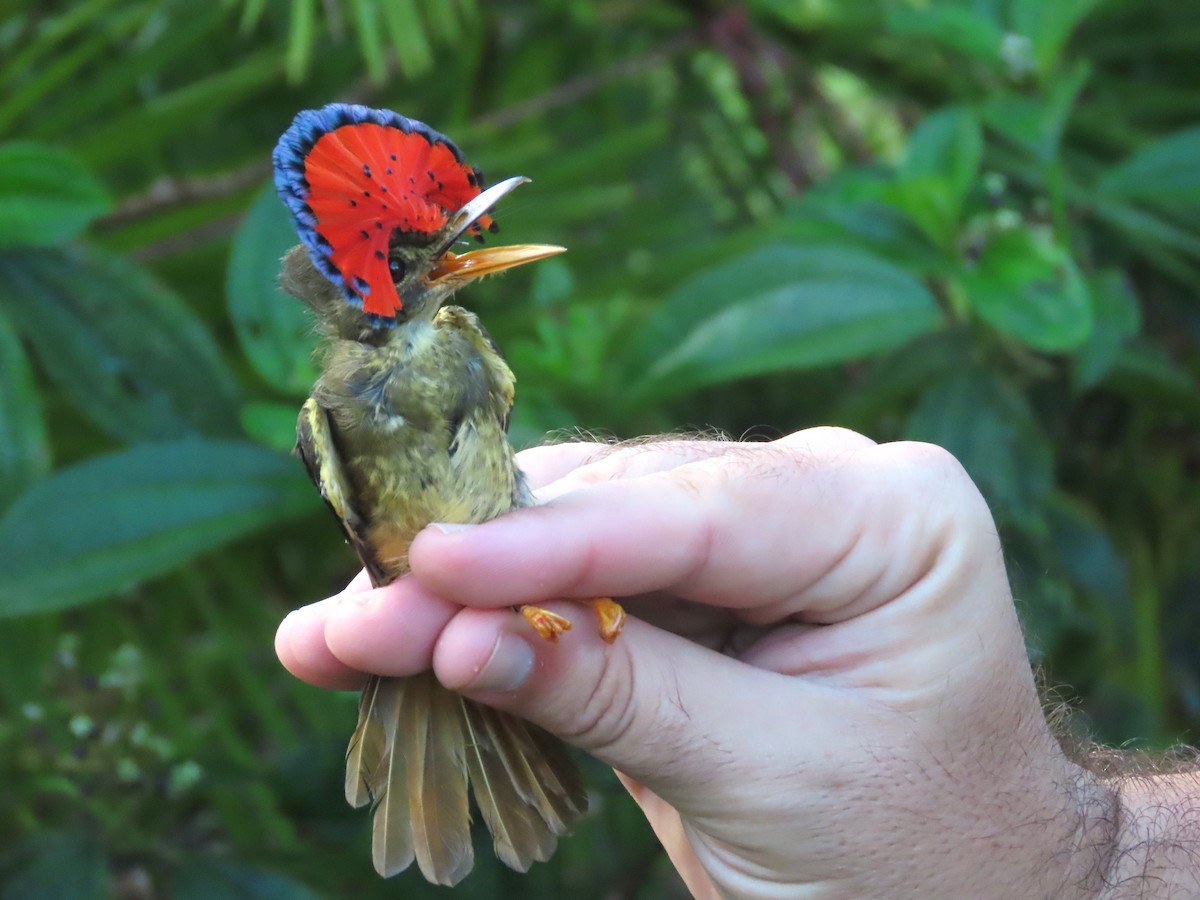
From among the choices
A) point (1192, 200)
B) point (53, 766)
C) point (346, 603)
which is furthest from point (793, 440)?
point (53, 766)

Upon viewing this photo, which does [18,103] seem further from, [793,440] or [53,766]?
[793,440]

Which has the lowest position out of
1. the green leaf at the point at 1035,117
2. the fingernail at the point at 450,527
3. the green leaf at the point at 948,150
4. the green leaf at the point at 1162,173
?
the green leaf at the point at 1162,173

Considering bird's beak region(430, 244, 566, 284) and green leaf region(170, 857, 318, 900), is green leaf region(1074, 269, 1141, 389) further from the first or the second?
green leaf region(170, 857, 318, 900)

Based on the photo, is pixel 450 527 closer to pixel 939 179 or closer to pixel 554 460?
pixel 554 460

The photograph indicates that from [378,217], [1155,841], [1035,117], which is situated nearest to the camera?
[378,217]

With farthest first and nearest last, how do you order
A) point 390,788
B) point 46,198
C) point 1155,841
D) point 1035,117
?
point 1035,117 → point 46,198 → point 1155,841 → point 390,788

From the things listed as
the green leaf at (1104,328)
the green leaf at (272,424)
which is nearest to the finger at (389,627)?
the green leaf at (272,424)

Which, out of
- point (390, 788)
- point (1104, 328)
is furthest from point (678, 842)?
point (1104, 328)

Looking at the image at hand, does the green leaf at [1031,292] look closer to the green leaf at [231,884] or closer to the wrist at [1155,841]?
the wrist at [1155,841]
